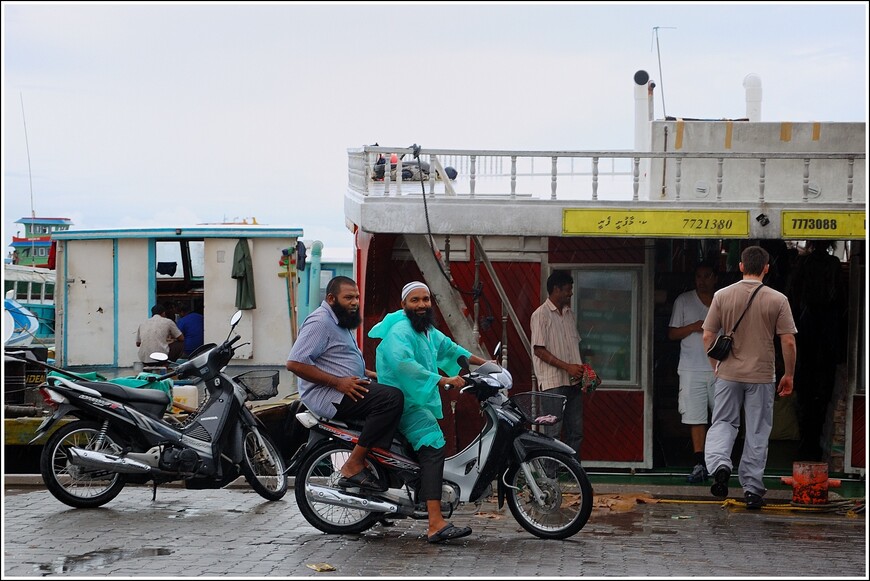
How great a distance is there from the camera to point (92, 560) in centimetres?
662

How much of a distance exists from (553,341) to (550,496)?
237 cm

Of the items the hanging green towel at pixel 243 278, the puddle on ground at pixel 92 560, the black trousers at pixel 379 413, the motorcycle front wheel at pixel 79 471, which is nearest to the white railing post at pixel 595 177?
the black trousers at pixel 379 413

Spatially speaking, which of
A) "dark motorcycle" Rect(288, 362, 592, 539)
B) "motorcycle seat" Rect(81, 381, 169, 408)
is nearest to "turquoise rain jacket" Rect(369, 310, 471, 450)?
"dark motorcycle" Rect(288, 362, 592, 539)

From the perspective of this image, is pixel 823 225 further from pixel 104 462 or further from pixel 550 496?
pixel 104 462

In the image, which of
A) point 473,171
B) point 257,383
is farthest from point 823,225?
point 257,383

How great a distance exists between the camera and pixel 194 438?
8602 mm

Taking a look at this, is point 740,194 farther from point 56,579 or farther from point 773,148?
point 56,579

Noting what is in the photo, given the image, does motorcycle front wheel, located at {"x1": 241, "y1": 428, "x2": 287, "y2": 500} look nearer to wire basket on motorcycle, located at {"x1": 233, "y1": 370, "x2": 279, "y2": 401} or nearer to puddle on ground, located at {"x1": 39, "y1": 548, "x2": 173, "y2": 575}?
wire basket on motorcycle, located at {"x1": 233, "y1": 370, "x2": 279, "y2": 401}

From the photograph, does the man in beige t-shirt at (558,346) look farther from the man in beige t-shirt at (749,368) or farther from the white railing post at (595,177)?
the man in beige t-shirt at (749,368)

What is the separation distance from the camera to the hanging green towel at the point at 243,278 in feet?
59.9

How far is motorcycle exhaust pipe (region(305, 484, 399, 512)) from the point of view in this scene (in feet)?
23.5

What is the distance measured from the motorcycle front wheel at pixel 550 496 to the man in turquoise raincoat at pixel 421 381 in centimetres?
49

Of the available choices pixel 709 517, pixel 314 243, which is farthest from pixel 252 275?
pixel 709 517

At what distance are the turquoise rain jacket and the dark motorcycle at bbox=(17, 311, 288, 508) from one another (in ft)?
5.55
